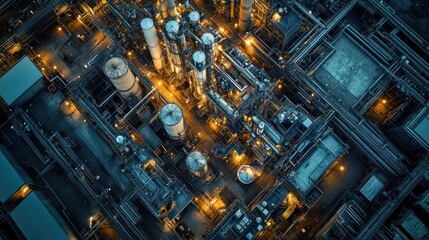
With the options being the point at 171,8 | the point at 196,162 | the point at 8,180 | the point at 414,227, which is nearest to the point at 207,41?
the point at 171,8

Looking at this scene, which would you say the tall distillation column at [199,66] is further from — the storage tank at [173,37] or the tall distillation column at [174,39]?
the storage tank at [173,37]

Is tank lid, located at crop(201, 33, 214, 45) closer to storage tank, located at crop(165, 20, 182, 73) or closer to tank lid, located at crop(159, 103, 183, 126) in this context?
storage tank, located at crop(165, 20, 182, 73)

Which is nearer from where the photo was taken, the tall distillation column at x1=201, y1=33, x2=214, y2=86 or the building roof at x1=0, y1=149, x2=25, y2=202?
the tall distillation column at x1=201, y1=33, x2=214, y2=86

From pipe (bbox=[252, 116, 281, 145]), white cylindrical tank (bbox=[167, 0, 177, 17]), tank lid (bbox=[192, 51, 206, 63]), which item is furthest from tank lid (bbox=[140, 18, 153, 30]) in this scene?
pipe (bbox=[252, 116, 281, 145])

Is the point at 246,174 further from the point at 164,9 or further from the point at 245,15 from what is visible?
the point at 164,9

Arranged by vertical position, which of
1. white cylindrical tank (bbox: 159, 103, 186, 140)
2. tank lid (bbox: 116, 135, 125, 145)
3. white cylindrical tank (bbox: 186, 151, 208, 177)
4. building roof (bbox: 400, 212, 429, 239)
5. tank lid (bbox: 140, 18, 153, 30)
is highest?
tank lid (bbox: 140, 18, 153, 30)

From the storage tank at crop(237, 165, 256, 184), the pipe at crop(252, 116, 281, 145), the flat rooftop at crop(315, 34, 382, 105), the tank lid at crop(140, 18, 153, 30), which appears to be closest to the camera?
the tank lid at crop(140, 18, 153, 30)

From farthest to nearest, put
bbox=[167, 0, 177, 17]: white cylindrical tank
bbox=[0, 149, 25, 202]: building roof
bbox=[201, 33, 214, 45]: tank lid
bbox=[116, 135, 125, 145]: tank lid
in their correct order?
bbox=[0, 149, 25, 202]: building roof < bbox=[167, 0, 177, 17]: white cylindrical tank < bbox=[116, 135, 125, 145]: tank lid < bbox=[201, 33, 214, 45]: tank lid
